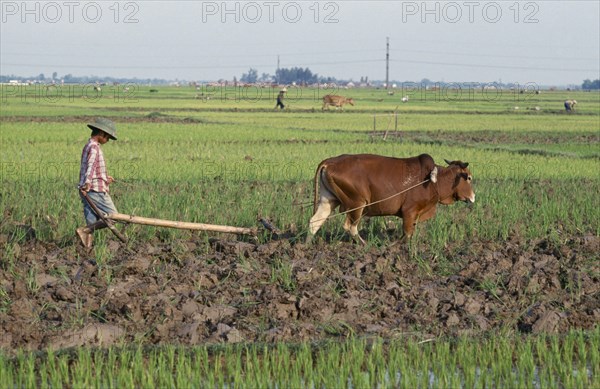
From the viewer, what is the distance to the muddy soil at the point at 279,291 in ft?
21.6

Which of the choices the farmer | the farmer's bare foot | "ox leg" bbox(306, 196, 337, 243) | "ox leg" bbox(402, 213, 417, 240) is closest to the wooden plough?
the farmer

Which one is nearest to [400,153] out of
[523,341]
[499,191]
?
[499,191]

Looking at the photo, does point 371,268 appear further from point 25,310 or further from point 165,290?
point 25,310

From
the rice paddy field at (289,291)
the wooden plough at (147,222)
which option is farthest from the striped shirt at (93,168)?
the rice paddy field at (289,291)

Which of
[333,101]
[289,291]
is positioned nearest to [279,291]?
[289,291]

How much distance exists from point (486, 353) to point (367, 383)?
96 cm

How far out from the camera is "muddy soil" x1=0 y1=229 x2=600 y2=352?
21.6ft

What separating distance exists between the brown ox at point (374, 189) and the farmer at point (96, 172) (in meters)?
1.88

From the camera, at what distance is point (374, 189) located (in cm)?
939

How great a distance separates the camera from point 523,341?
6367mm

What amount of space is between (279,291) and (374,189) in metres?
2.12

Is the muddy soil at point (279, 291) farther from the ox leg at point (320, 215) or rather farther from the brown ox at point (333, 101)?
the brown ox at point (333, 101)

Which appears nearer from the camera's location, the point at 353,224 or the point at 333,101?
the point at 353,224

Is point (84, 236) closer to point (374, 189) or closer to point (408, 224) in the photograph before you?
point (374, 189)
